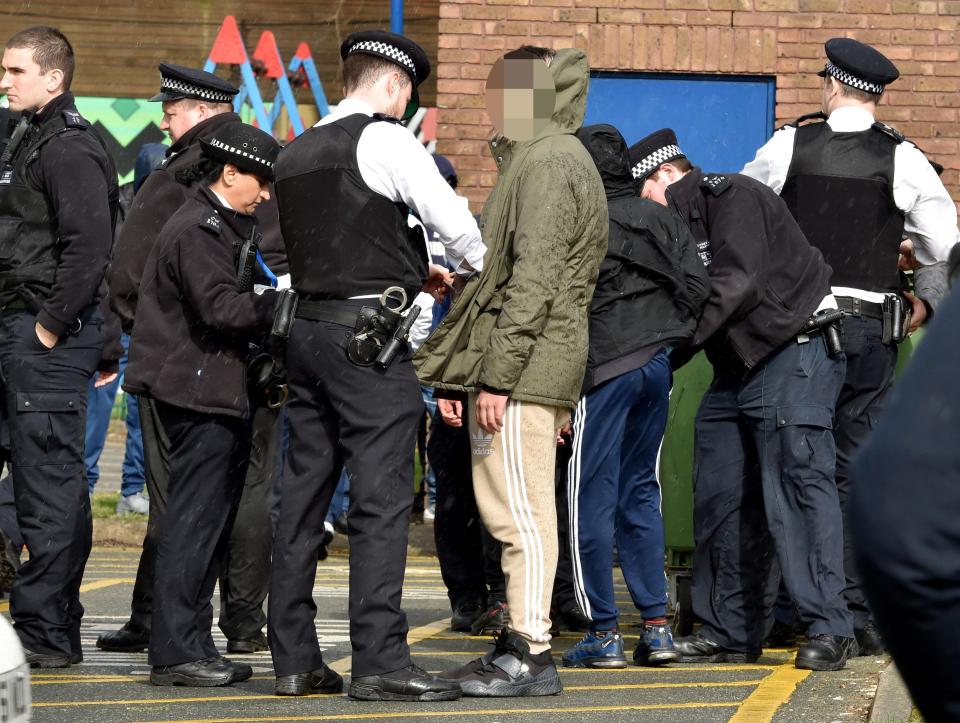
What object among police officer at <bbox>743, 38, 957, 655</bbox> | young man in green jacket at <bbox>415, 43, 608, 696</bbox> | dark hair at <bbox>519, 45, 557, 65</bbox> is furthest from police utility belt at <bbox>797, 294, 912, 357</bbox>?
dark hair at <bbox>519, 45, 557, 65</bbox>

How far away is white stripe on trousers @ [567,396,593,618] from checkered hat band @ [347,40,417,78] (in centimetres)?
141

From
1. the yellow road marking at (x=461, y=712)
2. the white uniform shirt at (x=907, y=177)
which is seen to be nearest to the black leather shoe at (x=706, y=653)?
the yellow road marking at (x=461, y=712)

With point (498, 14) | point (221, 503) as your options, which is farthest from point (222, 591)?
point (498, 14)

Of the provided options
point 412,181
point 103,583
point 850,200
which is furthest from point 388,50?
point 103,583

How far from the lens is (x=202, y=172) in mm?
5762

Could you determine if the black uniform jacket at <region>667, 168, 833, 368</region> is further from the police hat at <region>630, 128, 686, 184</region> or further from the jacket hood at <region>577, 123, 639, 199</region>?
the jacket hood at <region>577, 123, 639, 199</region>

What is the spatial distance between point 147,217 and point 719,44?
6.30 meters

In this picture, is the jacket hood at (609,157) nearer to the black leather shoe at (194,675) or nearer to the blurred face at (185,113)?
the blurred face at (185,113)

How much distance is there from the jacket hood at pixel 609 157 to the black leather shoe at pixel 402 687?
6.34 feet

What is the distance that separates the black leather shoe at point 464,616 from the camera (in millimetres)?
7023

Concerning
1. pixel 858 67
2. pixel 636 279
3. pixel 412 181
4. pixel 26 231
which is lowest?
pixel 636 279

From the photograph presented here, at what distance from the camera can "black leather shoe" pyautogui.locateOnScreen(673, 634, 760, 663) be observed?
6.14 meters

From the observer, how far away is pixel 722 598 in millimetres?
6219

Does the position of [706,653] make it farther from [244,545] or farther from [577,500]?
[244,545]
